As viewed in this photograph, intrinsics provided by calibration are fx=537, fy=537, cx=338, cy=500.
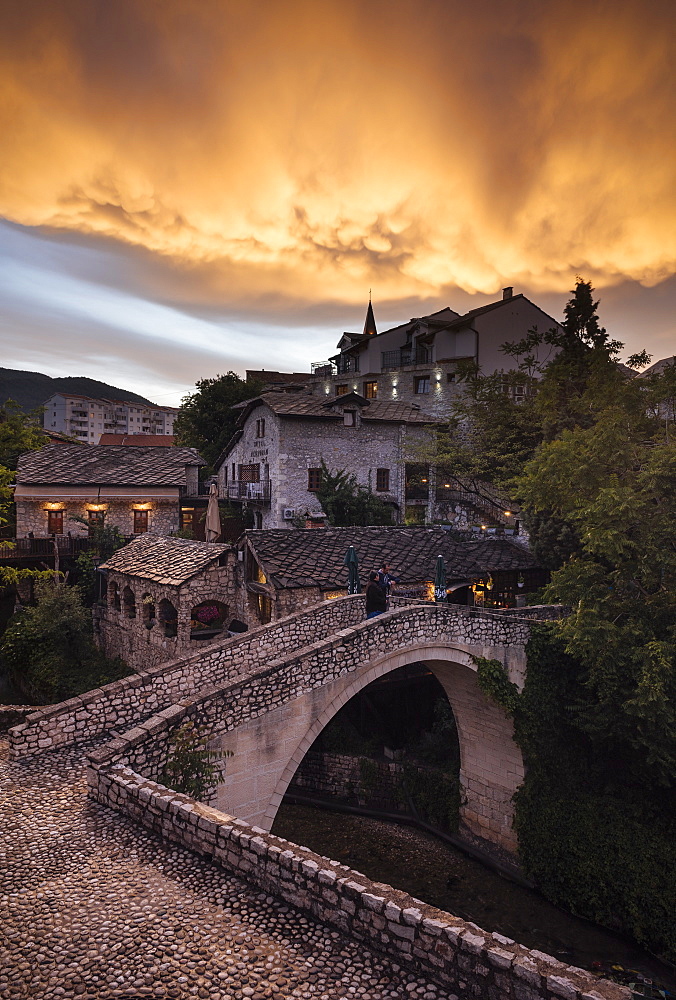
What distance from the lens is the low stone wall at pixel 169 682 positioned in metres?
9.49

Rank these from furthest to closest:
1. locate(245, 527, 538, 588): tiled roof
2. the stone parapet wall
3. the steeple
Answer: the steeple < locate(245, 527, 538, 588): tiled roof < the stone parapet wall

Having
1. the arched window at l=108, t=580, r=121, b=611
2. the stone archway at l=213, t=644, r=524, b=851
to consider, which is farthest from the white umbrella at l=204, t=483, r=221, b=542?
the stone archway at l=213, t=644, r=524, b=851

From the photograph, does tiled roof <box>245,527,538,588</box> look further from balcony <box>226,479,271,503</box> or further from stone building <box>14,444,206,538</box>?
stone building <box>14,444,206,538</box>

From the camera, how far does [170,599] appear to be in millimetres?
16641

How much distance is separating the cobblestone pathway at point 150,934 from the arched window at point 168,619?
1009cm

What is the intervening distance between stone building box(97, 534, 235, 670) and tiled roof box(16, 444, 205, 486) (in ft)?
24.0

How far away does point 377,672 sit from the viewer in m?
11.9

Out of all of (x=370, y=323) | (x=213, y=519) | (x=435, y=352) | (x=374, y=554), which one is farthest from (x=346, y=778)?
(x=370, y=323)

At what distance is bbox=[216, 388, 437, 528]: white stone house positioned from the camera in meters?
27.3

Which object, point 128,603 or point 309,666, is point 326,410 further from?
point 309,666

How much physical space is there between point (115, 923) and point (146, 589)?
13.1 m

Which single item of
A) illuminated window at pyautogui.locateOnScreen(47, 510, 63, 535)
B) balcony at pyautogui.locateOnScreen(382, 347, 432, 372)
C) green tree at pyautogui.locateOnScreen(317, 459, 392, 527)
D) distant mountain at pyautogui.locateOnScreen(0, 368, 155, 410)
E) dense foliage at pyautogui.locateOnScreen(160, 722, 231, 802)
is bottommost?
dense foliage at pyautogui.locateOnScreen(160, 722, 231, 802)

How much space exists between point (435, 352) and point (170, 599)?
95.6 ft

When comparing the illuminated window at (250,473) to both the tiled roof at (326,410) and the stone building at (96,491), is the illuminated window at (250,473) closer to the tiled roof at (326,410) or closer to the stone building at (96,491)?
the tiled roof at (326,410)
